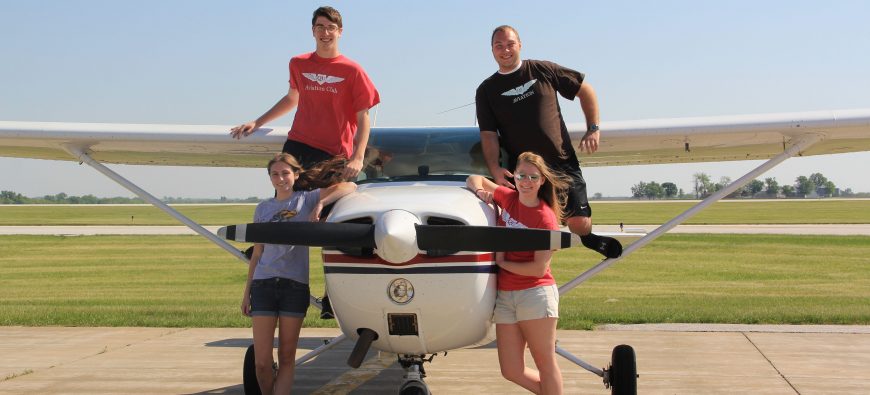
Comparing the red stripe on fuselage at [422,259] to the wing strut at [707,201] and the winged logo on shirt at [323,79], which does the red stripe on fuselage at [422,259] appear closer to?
the winged logo on shirt at [323,79]

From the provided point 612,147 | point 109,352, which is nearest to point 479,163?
point 612,147

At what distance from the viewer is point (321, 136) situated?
5.04 meters

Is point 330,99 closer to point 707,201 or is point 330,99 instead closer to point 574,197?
point 574,197

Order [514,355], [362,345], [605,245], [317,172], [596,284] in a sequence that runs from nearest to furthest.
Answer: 1. [362,345]
2. [514,355]
3. [605,245]
4. [317,172]
5. [596,284]

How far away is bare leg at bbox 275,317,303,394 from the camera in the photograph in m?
4.60

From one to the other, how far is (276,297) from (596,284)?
1105cm

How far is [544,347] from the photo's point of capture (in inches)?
165

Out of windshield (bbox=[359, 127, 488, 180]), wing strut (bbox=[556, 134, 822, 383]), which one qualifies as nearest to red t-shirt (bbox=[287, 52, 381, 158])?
windshield (bbox=[359, 127, 488, 180])

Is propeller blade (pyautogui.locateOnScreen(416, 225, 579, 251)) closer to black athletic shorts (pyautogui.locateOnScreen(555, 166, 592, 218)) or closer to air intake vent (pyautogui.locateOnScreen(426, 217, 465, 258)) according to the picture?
air intake vent (pyautogui.locateOnScreen(426, 217, 465, 258))

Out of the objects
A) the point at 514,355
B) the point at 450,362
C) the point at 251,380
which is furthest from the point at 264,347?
the point at 450,362

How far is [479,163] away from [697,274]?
11.6 meters

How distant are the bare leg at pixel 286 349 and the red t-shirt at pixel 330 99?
40.8 inches

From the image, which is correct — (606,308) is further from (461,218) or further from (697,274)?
(461,218)

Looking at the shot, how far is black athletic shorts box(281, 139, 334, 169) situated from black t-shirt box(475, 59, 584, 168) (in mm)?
950
